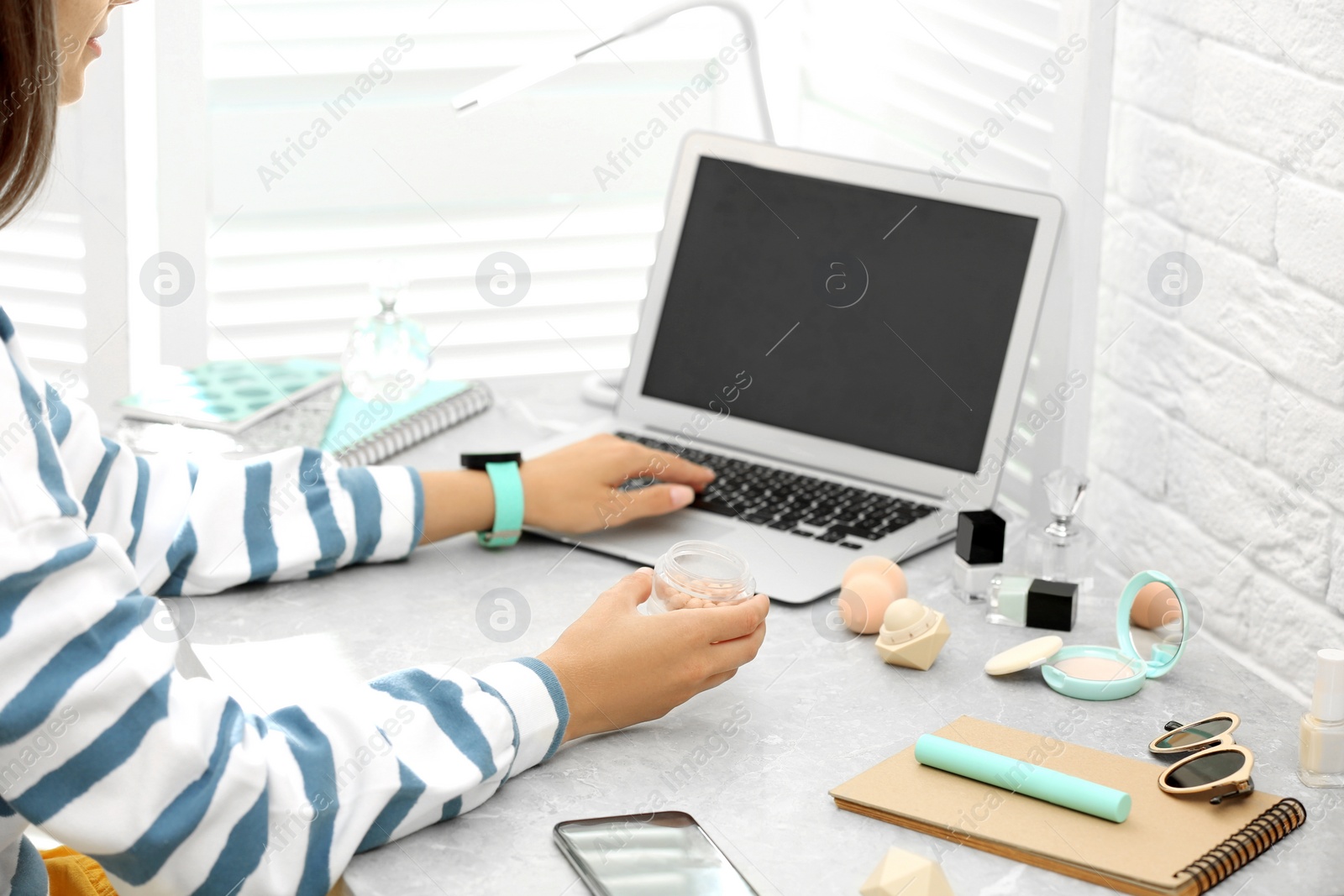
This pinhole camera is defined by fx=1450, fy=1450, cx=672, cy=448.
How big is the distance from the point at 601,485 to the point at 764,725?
0.35 m

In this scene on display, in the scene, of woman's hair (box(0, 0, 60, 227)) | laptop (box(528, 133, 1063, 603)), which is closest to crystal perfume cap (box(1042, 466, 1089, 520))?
laptop (box(528, 133, 1063, 603))

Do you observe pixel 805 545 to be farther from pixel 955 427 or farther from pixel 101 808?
pixel 101 808

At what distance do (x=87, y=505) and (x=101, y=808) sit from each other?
1.31 ft

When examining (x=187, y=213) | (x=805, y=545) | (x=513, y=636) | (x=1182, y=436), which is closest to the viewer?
(x=513, y=636)

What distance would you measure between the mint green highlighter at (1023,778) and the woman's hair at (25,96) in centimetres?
64

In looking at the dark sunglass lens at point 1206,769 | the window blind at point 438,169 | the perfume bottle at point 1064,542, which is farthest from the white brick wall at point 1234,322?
the window blind at point 438,169

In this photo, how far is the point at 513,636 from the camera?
1.07 meters

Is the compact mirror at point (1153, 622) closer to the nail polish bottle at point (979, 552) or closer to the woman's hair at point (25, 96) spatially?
the nail polish bottle at point (979, 552)

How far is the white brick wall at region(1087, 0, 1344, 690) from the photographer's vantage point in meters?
1.21

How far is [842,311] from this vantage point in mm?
1342

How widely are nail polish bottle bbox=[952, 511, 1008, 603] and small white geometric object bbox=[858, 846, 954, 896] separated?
1.29 ft

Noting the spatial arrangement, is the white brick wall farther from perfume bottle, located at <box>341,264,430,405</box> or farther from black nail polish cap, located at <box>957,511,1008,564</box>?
perfume bottle, located at <box>341,264,430,405</box>

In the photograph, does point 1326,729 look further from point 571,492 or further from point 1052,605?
point 571,492

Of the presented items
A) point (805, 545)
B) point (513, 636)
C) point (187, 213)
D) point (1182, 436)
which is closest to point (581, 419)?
point (805, 545)
